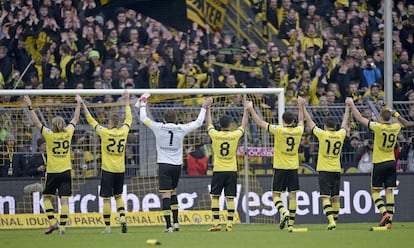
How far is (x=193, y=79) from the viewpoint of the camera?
80.9ft

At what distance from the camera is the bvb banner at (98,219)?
22.1m

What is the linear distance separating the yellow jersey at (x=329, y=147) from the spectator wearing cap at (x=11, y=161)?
6.93 m

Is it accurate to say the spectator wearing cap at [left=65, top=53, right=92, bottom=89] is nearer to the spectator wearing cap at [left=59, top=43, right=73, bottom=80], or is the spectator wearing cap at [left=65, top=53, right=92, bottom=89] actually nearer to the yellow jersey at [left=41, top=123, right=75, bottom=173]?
the spectator wearing cap at [left=59, top=43, right=73, bottom=80]

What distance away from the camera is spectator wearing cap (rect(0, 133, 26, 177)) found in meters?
22.6

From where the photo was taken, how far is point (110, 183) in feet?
61.9

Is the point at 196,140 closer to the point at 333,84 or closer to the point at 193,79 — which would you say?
the point at 193,79

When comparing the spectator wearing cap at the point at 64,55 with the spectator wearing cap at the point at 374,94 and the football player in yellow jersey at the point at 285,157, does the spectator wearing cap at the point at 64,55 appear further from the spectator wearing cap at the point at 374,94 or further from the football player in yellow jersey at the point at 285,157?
the football player in yellow jersey at the point at 285,157

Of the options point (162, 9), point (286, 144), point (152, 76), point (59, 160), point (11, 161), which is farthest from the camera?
point (162, 9)

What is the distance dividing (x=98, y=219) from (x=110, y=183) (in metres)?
3.60

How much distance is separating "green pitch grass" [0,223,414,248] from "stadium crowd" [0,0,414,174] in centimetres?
519

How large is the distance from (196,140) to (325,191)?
512cm

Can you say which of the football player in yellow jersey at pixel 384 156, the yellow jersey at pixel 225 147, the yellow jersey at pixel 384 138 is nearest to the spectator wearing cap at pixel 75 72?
the yellow jersey at pixel 225 147

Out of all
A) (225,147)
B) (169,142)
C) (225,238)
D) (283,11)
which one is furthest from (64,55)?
(225,238)

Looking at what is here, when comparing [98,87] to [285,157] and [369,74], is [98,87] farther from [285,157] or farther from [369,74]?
[369,74]
